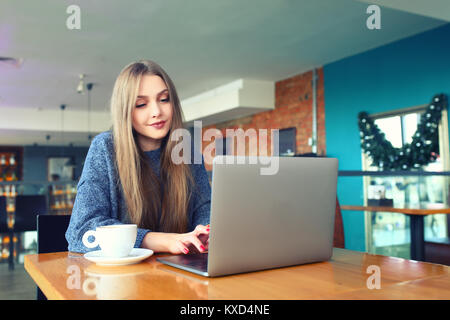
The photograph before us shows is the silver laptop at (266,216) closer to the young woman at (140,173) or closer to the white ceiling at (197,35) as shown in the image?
the young woman at (140,173)

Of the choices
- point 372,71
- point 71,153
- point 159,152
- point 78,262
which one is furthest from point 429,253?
point 71,153

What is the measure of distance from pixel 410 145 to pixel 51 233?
4.26 metres

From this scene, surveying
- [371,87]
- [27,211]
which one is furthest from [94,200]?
[371,87]

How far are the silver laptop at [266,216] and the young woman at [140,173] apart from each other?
11.1 inches

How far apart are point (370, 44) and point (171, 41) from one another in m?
2.39

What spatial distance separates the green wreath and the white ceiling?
911mm

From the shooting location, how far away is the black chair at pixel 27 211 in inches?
165

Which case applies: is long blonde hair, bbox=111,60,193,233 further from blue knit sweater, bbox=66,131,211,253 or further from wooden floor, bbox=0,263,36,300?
wooden floor, bbox=0,263,36,300

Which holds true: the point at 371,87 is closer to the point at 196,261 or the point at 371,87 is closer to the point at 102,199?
the point at 102,199

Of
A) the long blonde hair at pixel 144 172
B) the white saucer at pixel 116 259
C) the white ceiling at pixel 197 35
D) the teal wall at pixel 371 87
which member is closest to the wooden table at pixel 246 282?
the white saucer at pixel 116 259

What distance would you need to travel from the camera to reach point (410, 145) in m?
4.59

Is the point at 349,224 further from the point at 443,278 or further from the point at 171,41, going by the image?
the point at 443,278

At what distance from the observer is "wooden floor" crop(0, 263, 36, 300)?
316 cm

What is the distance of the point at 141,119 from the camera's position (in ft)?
4.01
